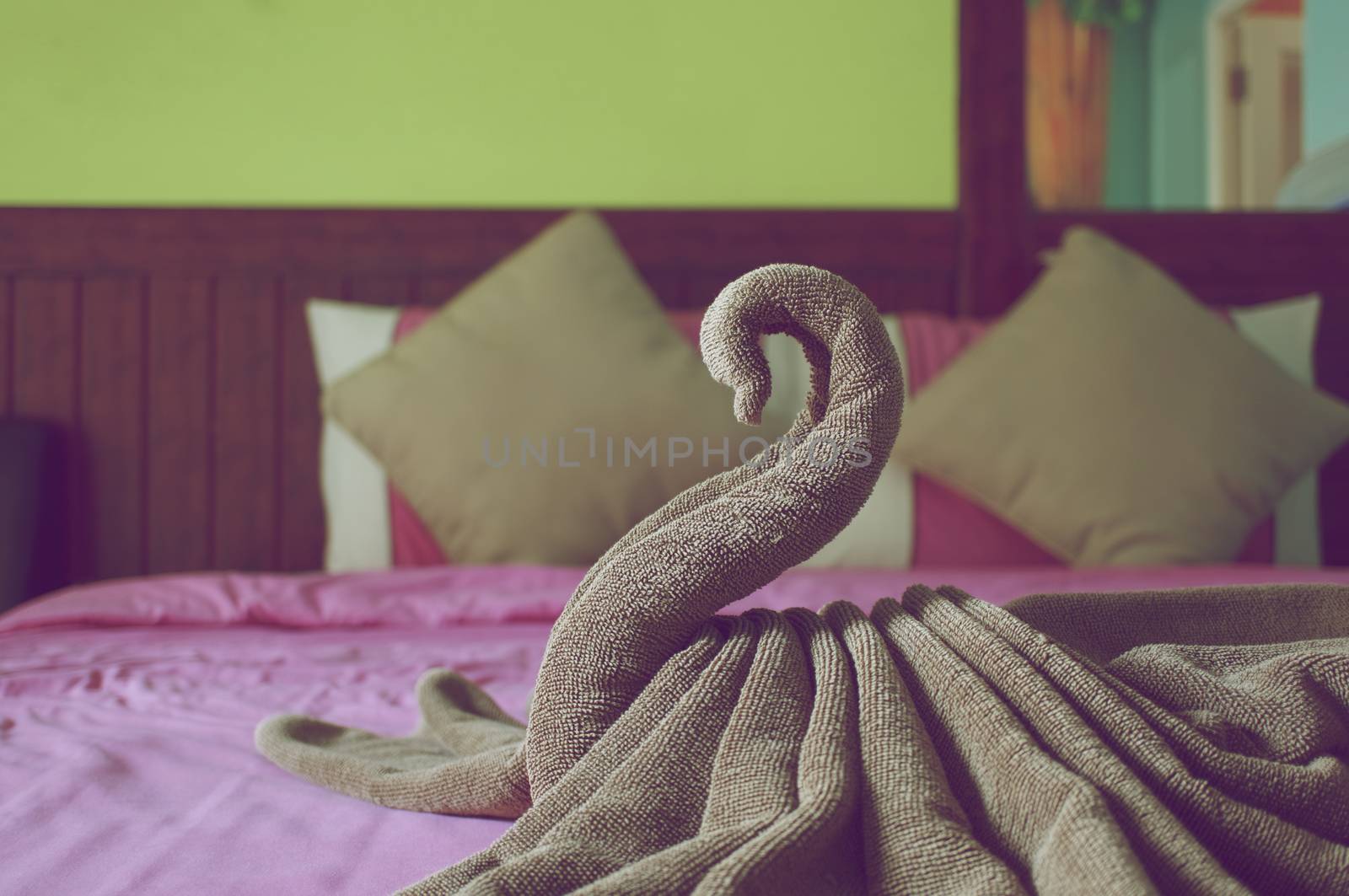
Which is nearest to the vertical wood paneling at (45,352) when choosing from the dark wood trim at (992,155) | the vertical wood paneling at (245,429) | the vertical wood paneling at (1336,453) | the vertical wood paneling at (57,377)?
the vertical wood paneling at (57,377)

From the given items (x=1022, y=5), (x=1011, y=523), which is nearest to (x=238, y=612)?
(x=1011, y=523)

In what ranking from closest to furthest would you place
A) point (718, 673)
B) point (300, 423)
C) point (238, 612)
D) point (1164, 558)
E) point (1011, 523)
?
1. point (718, 673)
2. point (238, 612)
3. point (1164, 558)
4. point (1011, 523)
5. point (300, 423)

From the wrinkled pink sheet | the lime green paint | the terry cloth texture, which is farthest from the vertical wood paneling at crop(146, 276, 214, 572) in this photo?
the terry cloth texture

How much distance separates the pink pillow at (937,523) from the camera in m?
1.83

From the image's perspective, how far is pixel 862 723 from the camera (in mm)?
532

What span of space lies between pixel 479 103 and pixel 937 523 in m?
1.27

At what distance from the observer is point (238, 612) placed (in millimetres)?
1449

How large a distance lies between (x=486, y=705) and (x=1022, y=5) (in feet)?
6.56

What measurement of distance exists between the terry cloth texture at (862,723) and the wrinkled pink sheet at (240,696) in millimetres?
88

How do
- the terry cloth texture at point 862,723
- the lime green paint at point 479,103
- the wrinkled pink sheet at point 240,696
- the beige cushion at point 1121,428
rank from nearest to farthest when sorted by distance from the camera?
the terry cloth texture at point 862,723 → the wrinkled pink sheet at point 240,696 → the beige cushion at point 1121,428 → the lime green paint at point 479,103

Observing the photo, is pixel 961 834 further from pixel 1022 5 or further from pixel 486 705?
pixel 1022 5

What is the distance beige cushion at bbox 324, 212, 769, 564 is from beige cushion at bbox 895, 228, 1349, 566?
384 mm

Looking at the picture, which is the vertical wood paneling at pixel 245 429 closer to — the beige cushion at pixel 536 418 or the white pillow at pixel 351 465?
the white pillow at pixel 351 465

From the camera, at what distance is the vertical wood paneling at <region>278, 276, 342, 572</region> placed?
2188 mm
